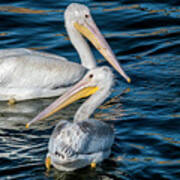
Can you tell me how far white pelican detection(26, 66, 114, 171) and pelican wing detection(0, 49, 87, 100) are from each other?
1.69m

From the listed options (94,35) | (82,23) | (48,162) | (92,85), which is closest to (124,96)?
(94,35)

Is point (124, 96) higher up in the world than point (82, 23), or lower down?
lower down

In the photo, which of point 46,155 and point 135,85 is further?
point 135,85

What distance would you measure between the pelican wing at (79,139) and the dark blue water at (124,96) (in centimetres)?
31

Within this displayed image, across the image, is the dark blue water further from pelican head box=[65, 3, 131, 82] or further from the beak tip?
pelican head box=[65, 3, 131, 82]

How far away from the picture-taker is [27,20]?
1035 cm

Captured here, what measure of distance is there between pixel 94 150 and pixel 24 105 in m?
2.33

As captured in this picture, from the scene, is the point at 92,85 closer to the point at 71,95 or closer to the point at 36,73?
the point at 71,95

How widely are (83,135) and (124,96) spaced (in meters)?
2.41

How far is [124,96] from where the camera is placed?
732cm

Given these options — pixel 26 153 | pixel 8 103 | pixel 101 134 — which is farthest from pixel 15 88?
pixel 101 134

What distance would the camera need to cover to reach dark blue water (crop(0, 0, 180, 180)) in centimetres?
539

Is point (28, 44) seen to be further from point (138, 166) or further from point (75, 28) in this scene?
point (138, 166)

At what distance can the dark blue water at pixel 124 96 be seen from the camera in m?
5.39
